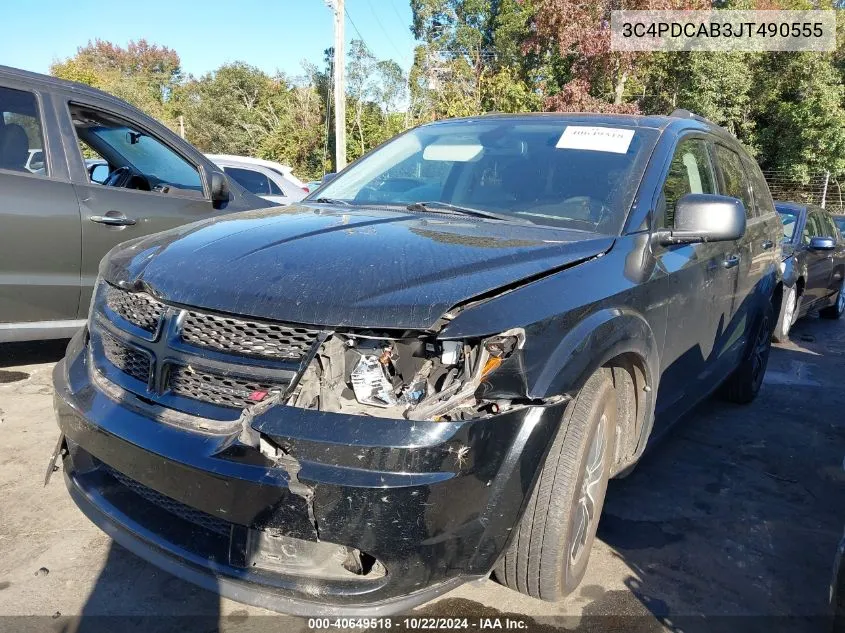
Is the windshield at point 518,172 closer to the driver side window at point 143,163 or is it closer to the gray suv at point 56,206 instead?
the gray suv at point 56,206

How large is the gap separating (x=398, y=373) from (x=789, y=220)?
22.7 feet

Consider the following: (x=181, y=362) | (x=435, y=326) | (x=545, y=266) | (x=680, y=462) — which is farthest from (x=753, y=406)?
(x=181, y=362)

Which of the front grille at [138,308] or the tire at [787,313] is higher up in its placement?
the front grille at [138,308]

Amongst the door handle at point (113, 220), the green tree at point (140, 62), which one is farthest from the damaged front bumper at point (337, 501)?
the green tree at point (140, 62)

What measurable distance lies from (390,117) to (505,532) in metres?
27.9

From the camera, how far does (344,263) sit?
2082mm

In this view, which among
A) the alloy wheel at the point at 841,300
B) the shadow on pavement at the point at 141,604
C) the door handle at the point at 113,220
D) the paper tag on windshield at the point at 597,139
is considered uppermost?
the paper tag on windshield at the point at 597,139

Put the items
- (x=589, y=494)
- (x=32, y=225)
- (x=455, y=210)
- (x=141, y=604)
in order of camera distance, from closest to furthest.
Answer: (x=141, y=604)
(x=589, y=494)
(x=455, y=210)
(x=32, y=225)

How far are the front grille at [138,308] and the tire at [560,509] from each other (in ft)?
4.21

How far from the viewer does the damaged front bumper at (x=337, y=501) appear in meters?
1.72

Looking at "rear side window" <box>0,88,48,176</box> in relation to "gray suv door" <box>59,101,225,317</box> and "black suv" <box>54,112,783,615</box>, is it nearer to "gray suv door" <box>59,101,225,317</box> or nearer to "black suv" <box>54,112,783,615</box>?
"gray suv door" <box>59,101,225,317</box>

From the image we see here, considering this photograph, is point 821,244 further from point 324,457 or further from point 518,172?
point 324,457

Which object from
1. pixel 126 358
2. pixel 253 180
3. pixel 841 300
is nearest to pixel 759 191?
pixel 126 358

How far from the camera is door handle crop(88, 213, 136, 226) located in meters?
4.23
